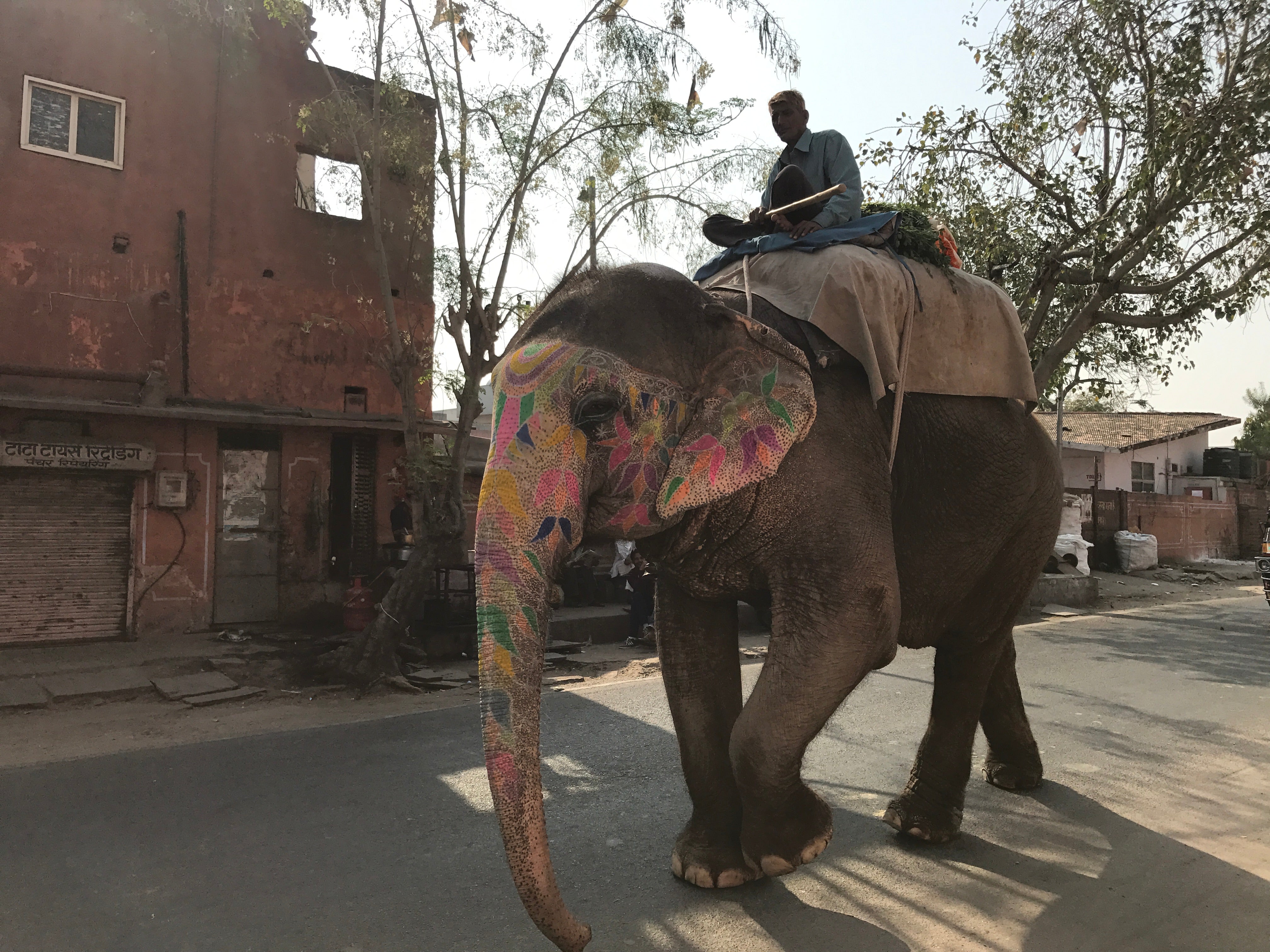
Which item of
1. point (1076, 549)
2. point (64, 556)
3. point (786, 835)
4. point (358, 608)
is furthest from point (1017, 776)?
point (1076, 549)

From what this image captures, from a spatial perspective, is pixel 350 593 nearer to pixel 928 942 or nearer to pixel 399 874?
pixel 399 874

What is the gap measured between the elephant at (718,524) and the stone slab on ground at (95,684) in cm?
715

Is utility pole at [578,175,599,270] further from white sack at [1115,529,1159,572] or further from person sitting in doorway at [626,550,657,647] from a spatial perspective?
white sack at [1115,529,1159,572]

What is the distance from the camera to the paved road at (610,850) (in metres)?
3.12

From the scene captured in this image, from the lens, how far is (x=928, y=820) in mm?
3926

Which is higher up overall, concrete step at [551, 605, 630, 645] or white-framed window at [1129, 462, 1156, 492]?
white-framed window at [1129, 462, 1156, 492]

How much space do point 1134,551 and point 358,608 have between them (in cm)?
1779

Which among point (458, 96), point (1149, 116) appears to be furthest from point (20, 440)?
point (1149, 116)

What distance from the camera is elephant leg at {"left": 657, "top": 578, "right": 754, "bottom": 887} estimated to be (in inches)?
134

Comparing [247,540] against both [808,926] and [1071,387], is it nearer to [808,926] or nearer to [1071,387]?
[808,926]

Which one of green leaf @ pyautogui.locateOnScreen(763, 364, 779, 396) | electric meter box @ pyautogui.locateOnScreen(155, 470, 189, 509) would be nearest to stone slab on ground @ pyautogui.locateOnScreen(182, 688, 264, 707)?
electric meter box @ pyautogui.locateOnScreen(155, 470, 189, 509)

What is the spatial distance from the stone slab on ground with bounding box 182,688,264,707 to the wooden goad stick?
707 cm

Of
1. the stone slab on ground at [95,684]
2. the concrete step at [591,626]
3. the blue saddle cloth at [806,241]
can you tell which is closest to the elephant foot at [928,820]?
the blue saddle cloth at [806,241]

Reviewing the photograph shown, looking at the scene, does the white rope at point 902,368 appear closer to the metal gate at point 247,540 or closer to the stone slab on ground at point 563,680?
the stone slab on ground at point 563,680
